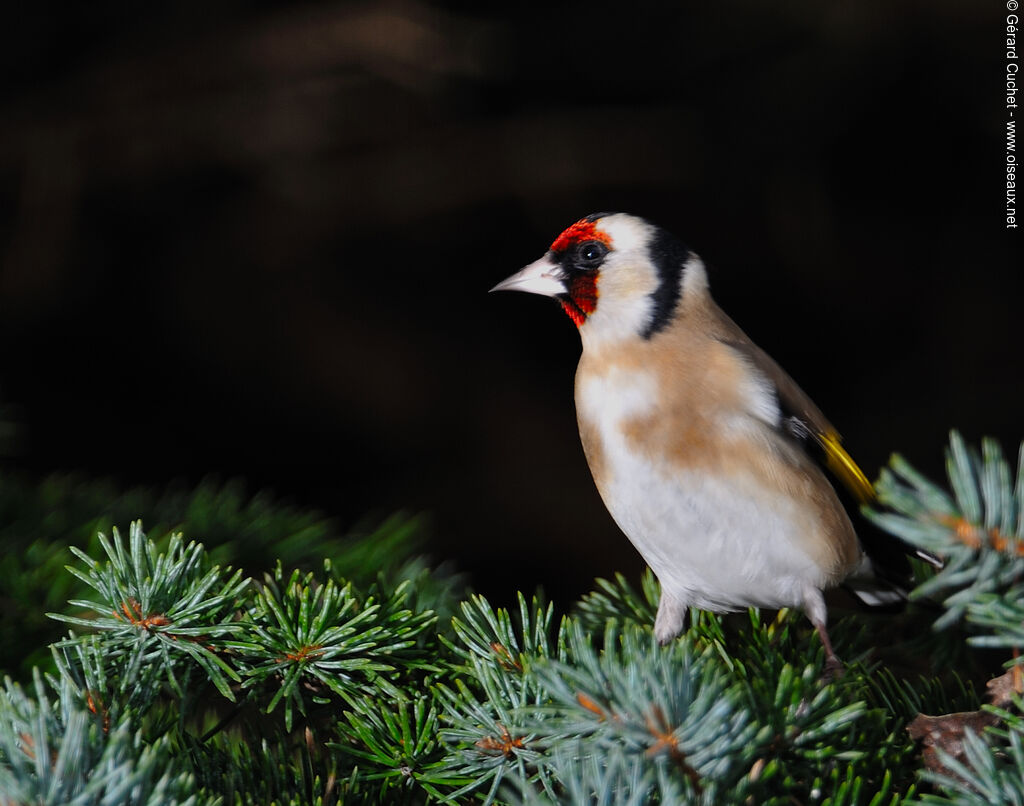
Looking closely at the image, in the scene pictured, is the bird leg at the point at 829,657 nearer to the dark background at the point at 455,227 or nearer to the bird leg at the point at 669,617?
the bird leg at the point at 669,617

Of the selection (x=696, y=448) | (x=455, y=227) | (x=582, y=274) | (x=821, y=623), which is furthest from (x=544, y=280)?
(x=455, y=227)

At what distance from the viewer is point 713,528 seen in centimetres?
88

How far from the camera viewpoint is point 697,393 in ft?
3.01

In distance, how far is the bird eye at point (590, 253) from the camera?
1.02 metres

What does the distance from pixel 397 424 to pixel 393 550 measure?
979mm

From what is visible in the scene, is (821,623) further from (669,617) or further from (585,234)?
(585,234)

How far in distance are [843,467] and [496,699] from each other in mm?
496

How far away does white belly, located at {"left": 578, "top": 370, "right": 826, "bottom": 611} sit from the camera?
0.88m

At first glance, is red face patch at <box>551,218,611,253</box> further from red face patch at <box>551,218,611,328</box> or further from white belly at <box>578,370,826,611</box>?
white belly at <box>578,370,826,611</box>

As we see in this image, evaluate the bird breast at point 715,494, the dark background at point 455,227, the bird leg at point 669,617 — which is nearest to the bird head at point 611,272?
the bird breast at point 715,494

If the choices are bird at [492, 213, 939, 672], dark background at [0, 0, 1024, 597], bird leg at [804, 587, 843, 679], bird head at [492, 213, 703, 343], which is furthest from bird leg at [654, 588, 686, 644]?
dark background at [0, 0, 1024, 597]

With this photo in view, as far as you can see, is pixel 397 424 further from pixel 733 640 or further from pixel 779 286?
pixel 733 640

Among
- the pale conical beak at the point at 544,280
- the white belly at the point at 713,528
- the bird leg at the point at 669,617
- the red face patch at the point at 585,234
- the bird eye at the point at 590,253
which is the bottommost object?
the bird leg at the point at 669,617

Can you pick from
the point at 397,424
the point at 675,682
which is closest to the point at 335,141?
the point at 397,424
